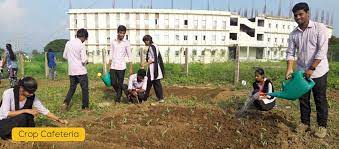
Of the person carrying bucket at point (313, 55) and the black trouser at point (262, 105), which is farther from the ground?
the person carrying bucket at point (313, 55)

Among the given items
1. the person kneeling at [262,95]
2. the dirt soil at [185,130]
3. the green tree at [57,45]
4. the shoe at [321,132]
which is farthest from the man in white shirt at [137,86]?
the green tree at [57,45]

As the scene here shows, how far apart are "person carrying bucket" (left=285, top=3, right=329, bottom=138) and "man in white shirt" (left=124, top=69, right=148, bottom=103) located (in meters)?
3.01

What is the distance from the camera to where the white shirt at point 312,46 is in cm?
398

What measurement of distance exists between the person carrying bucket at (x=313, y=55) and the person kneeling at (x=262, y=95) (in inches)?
29.8

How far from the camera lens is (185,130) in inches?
174

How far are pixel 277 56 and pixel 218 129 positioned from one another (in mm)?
48101

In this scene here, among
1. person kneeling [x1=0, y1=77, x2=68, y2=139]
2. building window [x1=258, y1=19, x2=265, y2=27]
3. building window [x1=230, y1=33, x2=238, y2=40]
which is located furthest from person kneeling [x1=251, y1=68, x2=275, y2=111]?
building window [x1=258, y1=19, x2=265, y2=27]

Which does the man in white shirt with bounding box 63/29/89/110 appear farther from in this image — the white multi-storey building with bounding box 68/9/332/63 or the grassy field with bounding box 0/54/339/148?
the white multi-storey building with bounding box 68/9/332/63

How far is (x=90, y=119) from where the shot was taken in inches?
207

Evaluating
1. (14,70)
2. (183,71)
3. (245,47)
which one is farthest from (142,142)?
(245,47)

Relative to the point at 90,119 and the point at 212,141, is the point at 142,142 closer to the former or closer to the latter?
the point at 212,141

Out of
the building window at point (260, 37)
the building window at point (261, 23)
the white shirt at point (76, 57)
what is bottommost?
the white shirt at point (76, 57)

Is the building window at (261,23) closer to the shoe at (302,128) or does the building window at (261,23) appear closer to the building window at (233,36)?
the building window at (233,36)

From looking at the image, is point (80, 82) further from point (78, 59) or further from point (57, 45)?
point (57, 45)
